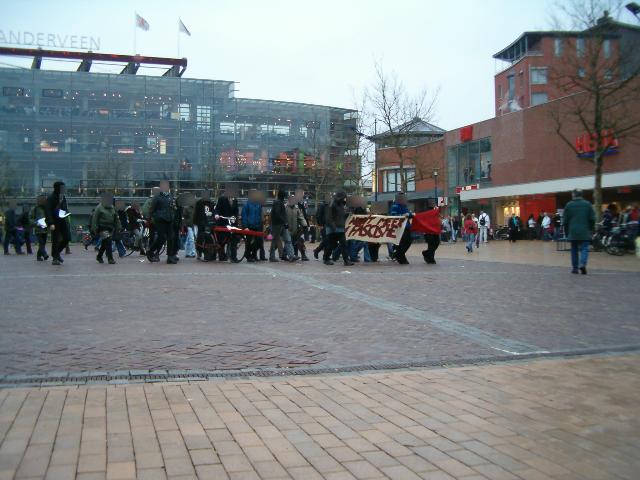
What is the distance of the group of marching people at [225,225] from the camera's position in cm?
1534

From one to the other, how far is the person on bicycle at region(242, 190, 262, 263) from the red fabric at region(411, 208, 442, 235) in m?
4.21

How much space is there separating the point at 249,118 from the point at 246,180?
22.4ft

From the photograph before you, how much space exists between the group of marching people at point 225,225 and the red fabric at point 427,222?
199mm

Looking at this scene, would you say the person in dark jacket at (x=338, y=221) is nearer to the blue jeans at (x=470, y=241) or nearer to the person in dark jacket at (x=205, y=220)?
the person in dark jacket at (x=205, y=220)

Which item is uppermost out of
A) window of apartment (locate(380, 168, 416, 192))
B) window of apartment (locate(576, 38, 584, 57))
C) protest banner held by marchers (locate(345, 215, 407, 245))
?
window of apartment (locate(576, 38, 584, 57))

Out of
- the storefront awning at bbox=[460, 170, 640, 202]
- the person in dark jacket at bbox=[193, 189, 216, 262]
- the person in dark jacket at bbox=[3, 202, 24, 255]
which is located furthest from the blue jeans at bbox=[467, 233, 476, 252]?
the person in dark jacket at bbox=[3, 202, 24, 255]

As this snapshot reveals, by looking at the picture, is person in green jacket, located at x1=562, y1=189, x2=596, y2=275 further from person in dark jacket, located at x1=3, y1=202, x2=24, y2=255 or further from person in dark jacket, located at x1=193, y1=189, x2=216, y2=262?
person in dark jacket, located at x1=3, y1=202, x2=24, y2=255

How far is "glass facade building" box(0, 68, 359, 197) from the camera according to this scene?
59500 millimetres

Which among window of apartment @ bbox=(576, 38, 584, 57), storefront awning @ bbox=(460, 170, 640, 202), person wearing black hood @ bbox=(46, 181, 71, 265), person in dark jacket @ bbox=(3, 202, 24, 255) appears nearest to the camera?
person wearing black hood @ bbox=(46, 181, 71, 265)

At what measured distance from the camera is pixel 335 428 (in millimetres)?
3611

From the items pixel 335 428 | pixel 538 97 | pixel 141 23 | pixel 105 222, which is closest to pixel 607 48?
pixel 105 222

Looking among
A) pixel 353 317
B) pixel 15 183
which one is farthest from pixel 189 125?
pixel 353 317

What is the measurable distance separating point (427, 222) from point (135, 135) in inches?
2045

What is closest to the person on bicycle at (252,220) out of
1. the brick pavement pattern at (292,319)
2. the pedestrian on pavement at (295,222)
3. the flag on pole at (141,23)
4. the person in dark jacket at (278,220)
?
the person in dark jacket at (278,220)
